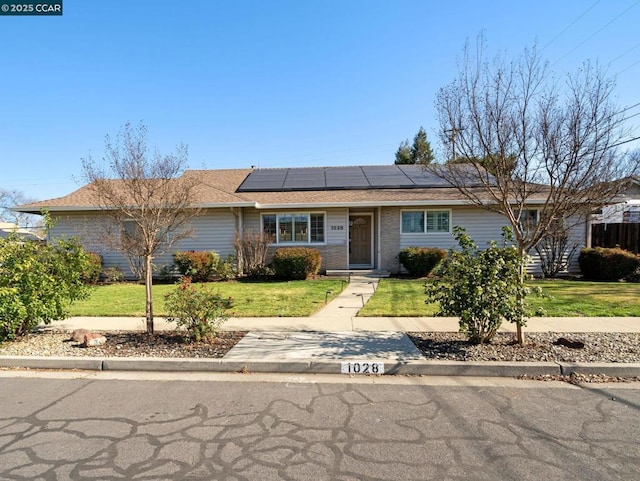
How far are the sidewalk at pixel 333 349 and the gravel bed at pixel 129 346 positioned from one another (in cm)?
25

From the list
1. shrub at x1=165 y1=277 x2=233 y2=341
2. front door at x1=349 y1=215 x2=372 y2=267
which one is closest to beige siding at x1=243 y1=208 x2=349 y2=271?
front door at x1=349 y1=215 x2=372 y2=267

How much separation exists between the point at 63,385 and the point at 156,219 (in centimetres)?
260

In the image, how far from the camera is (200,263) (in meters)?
13.2

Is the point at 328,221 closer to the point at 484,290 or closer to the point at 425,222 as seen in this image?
the point at 425,222

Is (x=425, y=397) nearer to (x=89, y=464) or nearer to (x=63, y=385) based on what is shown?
(x=89, y=464)

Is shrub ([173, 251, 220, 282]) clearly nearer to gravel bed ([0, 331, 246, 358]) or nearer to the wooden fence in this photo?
gravel bed ([0, 331, 246, 358])

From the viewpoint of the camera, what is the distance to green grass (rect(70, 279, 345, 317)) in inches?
322

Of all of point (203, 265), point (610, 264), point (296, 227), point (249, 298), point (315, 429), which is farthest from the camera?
point (296, 227)

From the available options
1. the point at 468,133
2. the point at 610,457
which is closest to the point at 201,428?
the point at 610,457

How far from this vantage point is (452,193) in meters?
14.9

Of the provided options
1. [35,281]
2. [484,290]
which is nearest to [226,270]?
[35,281]

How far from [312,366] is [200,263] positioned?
30.6 ft

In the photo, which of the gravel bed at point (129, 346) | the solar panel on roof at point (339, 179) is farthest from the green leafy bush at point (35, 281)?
the solar panel on roof at point (339, 179)

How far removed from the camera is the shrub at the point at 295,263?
13.0 meters
